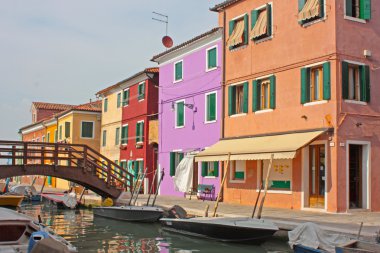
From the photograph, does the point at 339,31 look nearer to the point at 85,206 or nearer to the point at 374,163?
the point at 374,163

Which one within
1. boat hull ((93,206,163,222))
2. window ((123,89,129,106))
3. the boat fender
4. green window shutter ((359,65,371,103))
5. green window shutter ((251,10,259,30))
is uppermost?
green window shutter ((251,10,259,30))

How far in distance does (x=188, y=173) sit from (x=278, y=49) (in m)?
8.20

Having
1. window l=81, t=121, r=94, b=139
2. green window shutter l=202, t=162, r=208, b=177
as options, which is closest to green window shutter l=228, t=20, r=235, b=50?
green window shutter l=202, t=162, r=208, b=177

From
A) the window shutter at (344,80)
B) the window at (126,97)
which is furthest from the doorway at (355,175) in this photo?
the window at (126,97)

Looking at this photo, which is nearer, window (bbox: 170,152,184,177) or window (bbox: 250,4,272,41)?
window (bbox: 250,4,272,41)

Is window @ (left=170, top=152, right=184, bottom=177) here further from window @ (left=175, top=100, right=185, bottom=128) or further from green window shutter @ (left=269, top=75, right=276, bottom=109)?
green window shutter @ (left=269, top=75, right=276, bottom=109)

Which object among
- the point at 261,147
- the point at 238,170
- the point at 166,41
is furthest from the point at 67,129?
the point at 261,147

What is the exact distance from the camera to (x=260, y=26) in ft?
67.8

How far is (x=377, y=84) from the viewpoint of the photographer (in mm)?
18188

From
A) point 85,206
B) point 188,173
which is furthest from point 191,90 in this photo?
point 85,206

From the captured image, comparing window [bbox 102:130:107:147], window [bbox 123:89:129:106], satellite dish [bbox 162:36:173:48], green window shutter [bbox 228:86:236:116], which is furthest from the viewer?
window [bbox 102:130:107:147]

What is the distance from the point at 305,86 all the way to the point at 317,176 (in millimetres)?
3248

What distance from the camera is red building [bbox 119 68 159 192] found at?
3103 cm

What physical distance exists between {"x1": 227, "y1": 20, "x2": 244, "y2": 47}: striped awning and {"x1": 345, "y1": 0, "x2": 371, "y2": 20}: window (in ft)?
16.6
